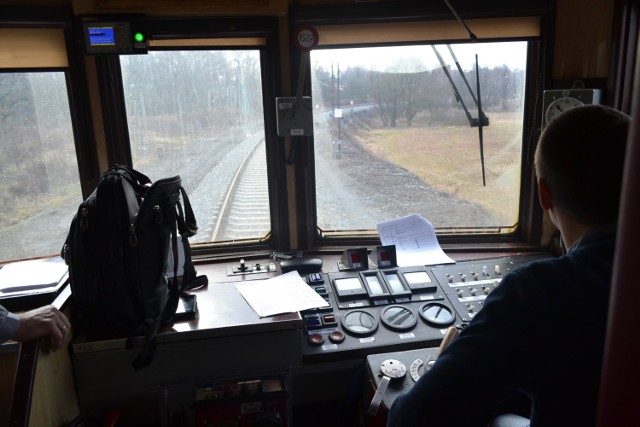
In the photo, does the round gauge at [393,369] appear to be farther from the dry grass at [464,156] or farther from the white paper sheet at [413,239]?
the dry grass at [464,156]

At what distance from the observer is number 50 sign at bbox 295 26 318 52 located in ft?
6.43

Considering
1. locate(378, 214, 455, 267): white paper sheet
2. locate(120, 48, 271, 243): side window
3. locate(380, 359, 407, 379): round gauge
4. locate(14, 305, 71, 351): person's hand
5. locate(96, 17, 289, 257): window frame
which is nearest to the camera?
locate(14, 305, 71, 351): person's hand

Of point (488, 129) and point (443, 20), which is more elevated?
point (443, 20)

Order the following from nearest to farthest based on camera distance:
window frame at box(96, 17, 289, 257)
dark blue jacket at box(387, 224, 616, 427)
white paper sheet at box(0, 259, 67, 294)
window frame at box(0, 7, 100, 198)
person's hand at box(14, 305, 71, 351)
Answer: dark blue jacket at box(387, 224, 616, 427), person's hand at box(14, 305, 71, 351), white paper sheet at box(0, 259, 67, 294), window frame at box(0, 7, 100, 198), window frame at box(96, 17, 289, 257)

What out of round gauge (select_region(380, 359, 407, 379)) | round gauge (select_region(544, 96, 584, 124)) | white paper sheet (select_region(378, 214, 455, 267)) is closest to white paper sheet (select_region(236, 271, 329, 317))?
round gauge (select_region(380, 359, 407, 379))

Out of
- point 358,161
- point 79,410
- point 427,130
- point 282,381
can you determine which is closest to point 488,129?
point 427,130

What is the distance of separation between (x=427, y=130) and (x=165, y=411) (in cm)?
155

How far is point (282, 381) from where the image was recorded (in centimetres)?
165

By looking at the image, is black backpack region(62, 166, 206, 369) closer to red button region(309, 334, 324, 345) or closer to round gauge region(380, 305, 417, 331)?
red button region(309, 334, 324, 345)

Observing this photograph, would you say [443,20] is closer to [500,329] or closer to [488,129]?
[488,129]

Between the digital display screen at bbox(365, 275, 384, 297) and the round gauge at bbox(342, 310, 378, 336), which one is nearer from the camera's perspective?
the round gauge at bbox(342, 310, 378, 336)

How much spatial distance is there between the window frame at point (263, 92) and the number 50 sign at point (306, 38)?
104mm

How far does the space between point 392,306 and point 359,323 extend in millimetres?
165

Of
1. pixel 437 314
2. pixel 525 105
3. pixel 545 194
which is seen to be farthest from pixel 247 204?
pixel 545 194
